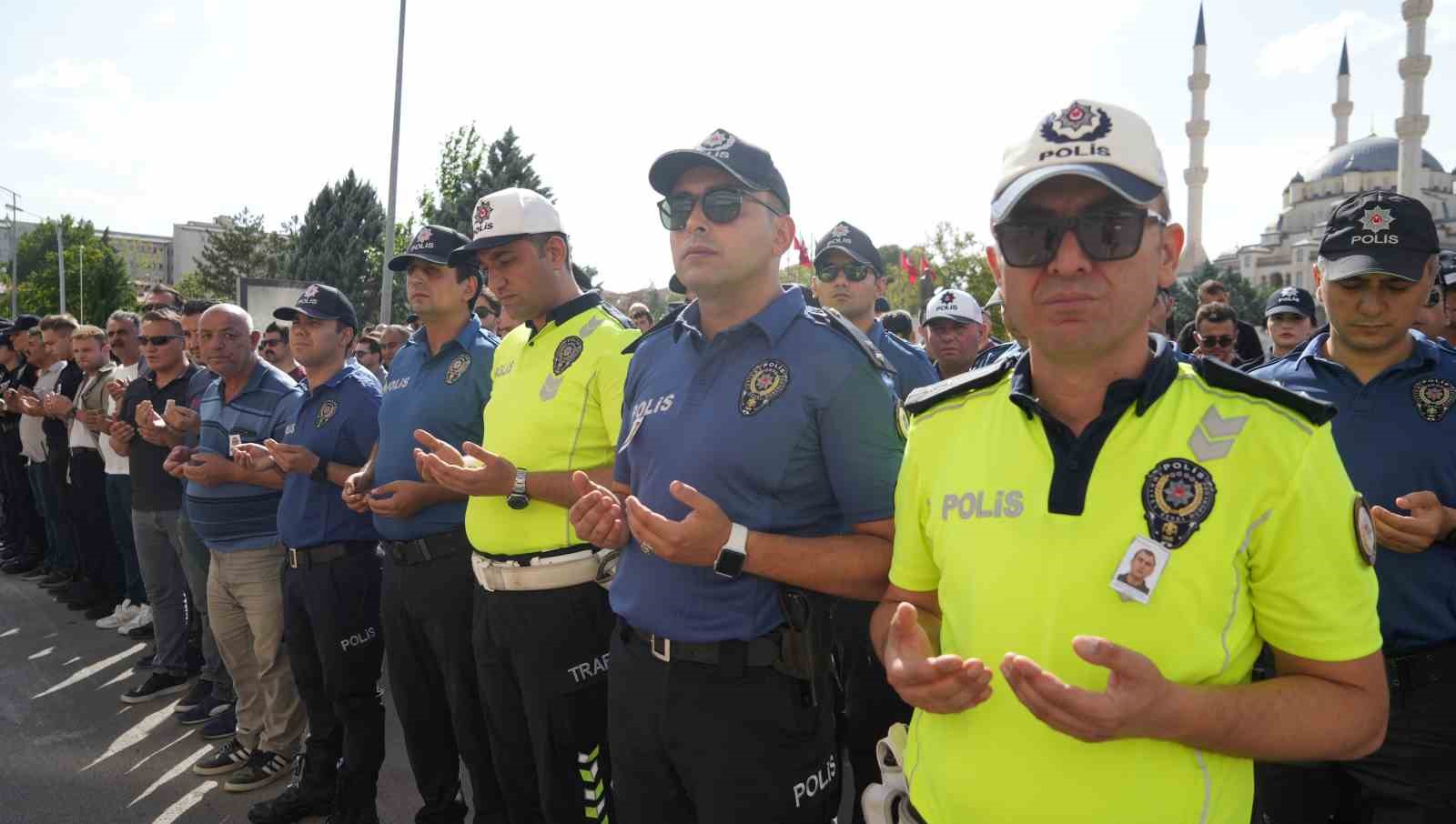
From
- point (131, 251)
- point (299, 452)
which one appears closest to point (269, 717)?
point (299, 452)

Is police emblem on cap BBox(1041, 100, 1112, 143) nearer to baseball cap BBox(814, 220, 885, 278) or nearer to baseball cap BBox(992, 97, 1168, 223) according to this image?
baseball cap BBox(992, 97, 1168, 223)

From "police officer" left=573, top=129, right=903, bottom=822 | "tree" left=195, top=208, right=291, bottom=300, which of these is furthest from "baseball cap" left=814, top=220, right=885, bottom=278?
"tree" left=195, top=208, right=291, bottom=300

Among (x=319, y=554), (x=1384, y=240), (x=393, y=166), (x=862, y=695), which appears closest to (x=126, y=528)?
(x=319, y=554)

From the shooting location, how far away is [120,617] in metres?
7.93

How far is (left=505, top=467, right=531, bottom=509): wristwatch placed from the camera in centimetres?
321

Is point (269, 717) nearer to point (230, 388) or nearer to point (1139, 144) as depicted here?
point (230, 388)

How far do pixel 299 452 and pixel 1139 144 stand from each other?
3.90 meters

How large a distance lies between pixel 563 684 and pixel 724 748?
1.09 metres

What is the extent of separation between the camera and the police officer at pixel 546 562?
10.7 feet

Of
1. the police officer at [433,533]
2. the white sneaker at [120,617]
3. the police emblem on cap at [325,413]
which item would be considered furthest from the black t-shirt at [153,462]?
the police officer at [433,533]

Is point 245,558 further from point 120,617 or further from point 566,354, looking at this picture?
point 120,617

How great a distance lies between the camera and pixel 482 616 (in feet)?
11.4

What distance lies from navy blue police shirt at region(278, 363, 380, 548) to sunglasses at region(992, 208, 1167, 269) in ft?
12.1

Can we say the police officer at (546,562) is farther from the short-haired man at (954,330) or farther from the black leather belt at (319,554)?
the short-haired man at (954,330)
